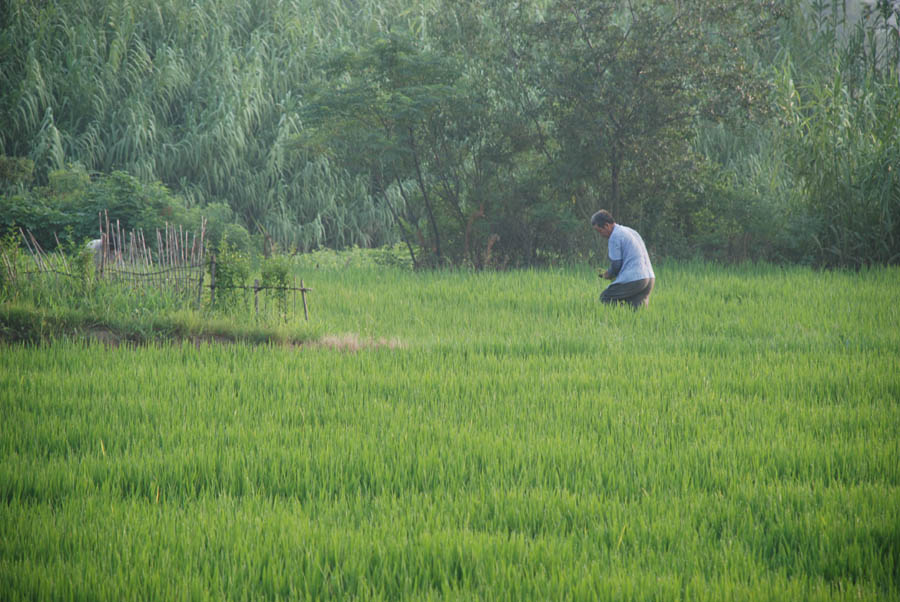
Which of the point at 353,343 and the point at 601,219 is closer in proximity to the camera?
the point at 353,343

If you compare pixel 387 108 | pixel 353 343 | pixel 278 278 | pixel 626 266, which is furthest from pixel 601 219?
pixel 387 108

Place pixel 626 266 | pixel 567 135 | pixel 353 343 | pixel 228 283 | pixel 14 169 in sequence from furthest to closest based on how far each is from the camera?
1. pixel 14 169
2. pixel 567 135
3. pixel 626 266
4. pixel 228 283
5. pixel 353 343

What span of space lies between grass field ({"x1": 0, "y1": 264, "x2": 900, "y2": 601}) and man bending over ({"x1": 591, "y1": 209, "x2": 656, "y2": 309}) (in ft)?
5.37

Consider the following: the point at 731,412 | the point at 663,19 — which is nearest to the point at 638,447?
the point at 731,412

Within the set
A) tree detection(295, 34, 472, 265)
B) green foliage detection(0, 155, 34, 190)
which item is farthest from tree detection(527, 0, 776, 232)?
green foliage detection(0, 155, 34, 190)

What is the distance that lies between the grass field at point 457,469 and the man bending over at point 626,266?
164cm

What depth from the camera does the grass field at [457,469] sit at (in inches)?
124

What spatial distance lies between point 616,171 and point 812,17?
659 cm

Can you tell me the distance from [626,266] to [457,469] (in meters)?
5.80

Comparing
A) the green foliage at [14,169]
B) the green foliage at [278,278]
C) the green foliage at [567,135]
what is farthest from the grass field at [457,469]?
the green foliage at [14,169]

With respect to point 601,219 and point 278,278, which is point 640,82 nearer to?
point 601,219

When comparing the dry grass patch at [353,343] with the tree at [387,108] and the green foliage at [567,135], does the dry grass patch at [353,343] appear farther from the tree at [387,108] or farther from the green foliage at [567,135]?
the tree at [387,108]

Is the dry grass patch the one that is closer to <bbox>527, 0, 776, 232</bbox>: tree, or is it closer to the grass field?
the grass field

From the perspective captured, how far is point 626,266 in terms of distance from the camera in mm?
9539
